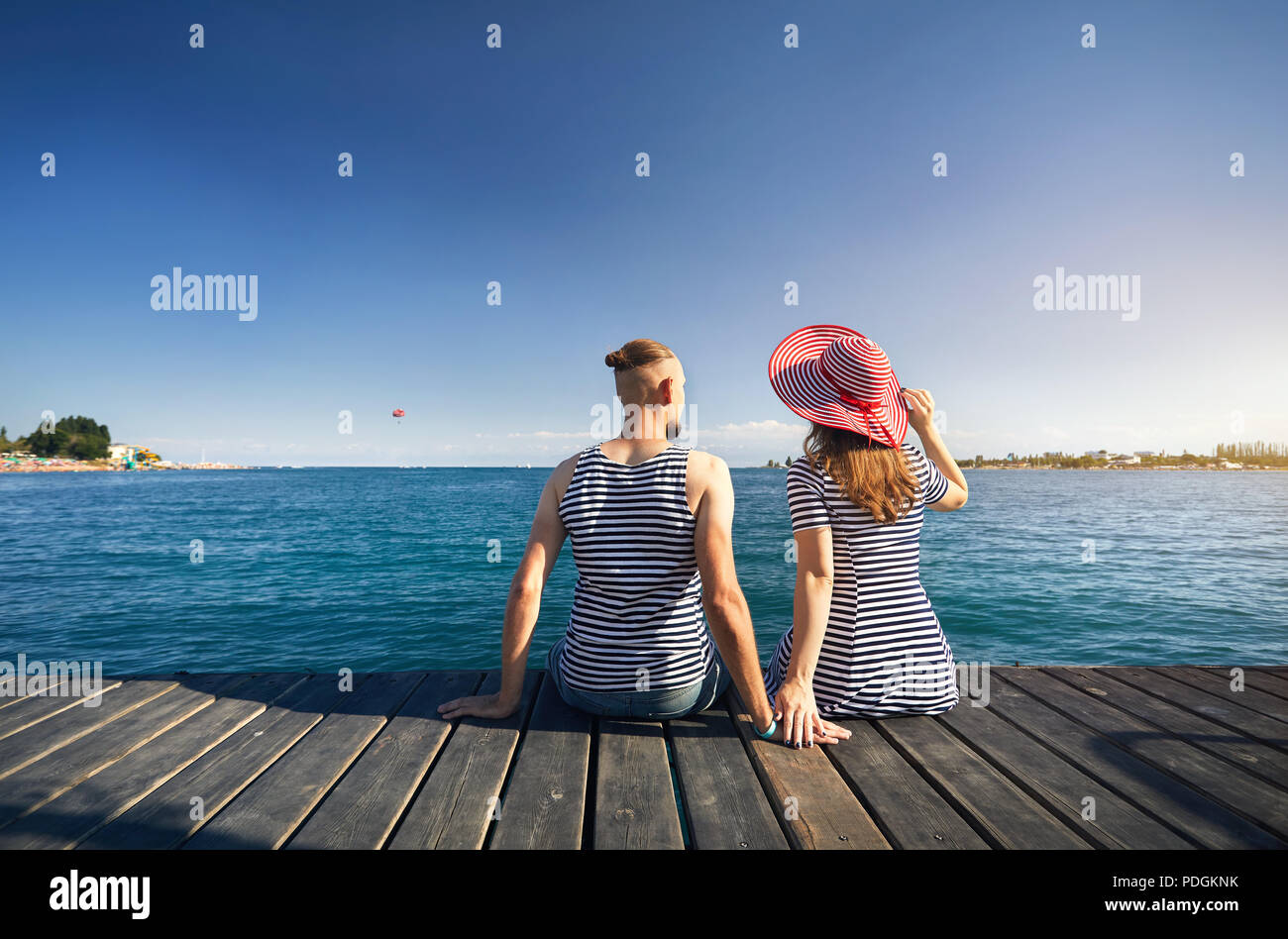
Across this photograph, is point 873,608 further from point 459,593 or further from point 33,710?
point 459,593

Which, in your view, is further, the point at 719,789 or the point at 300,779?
the point at 300,779

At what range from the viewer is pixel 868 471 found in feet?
7.98

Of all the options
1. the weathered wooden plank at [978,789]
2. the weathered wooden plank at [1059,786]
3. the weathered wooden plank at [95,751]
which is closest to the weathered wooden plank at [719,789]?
the weathered wooden plank at [978,789]

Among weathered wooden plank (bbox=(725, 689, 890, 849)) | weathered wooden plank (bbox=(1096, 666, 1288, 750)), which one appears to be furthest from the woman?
weathered wooden plank (bbox=(1096, 666, 1288, 750))

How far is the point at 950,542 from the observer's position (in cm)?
2178

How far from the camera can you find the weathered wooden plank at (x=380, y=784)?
194 cm

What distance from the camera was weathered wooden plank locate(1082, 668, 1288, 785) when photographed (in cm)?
243

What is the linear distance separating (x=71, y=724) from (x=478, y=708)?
1952 mm

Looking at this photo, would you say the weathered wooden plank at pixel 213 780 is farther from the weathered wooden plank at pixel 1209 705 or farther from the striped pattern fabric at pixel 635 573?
the weathered wooden plank at pixel 1209 705

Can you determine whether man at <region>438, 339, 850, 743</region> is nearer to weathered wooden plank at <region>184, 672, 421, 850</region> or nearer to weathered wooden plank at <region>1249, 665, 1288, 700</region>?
weathered wooden plank at <region>184, 672, 421, 850</region>

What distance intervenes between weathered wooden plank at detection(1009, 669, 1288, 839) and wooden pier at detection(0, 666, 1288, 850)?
0.01 metres

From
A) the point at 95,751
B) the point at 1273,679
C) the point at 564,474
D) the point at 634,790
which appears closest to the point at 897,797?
the point at 634,790
